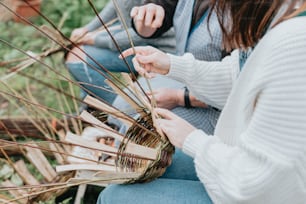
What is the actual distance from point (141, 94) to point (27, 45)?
1.71m

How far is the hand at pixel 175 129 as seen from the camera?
3.98 feet

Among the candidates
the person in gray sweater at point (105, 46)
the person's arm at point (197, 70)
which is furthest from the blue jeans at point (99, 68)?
the person's arm at point (197, 70)

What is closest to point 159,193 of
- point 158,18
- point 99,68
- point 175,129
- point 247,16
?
point 175,129

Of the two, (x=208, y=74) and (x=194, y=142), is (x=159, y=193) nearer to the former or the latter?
(x=194, y=142)

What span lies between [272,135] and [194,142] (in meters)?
0.23

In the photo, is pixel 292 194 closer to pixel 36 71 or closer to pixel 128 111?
pixel 128 111

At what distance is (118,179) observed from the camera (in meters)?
1.26

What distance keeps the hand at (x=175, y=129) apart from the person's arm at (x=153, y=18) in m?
0.40

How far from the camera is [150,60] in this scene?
4.41ft

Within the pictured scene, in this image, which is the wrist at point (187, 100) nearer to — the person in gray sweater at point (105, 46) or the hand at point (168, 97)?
the hand at point (168, 97)

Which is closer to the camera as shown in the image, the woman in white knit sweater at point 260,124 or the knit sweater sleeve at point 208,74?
the woman in white knit sweater at point 260,124

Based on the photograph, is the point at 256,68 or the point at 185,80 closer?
the point at 256,68

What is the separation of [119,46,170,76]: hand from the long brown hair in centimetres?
26

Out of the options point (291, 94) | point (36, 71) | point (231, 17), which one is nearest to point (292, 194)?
point (291, 94)
